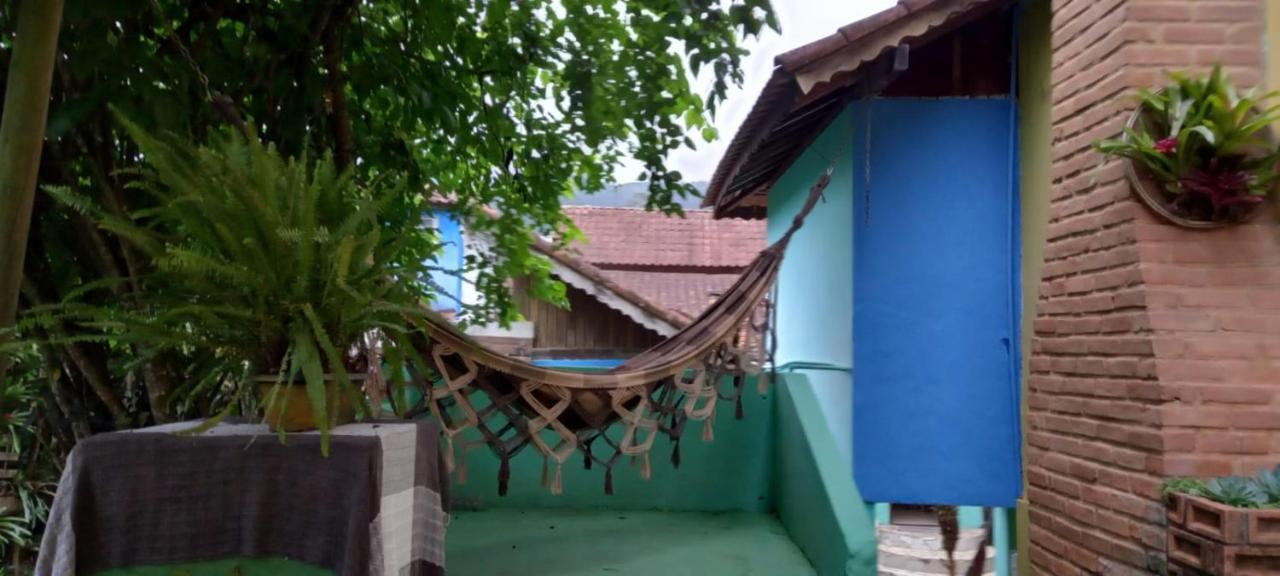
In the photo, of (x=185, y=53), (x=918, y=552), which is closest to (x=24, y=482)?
(x=185, y=53)

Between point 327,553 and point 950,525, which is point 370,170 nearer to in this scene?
point 327,553

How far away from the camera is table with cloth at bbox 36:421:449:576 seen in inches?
51.1

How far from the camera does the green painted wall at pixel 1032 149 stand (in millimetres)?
2738

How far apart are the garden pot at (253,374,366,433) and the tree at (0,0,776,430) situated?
4.2 inches

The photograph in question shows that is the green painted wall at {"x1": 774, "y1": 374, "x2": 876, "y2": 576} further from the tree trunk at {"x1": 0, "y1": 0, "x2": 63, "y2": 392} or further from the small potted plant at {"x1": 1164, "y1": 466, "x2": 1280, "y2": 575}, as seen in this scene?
the tree trunk at {"x1": 0, "y1": 0, "x2": 63, "y2": 392}

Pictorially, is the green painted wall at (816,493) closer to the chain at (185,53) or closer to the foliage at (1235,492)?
the foliage at (1235,492)

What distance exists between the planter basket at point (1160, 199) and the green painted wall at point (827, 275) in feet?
3.85

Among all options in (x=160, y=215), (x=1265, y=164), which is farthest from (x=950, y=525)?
(x=160, y=215)

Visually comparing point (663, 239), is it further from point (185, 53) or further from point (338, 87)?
point (185, 53)

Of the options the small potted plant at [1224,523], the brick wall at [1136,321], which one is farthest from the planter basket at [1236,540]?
the brick wall at [1136,321]

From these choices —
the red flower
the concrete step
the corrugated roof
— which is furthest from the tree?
the concrete step

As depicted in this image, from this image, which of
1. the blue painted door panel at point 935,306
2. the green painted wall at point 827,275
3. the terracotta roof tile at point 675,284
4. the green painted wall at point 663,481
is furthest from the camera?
the terracotta roof tile at point 675,284

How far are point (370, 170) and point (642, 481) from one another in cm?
177

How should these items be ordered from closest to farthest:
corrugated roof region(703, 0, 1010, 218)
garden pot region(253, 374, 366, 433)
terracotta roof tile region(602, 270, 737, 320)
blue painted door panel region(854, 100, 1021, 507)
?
garden pot region(253, 374, 366, 433) → corrugated roof region(703, 0, 1010, 218) → blue painted door panel region(854, 100, 1021, 507) → terracotta roof tile region(602, 270, 737, 320)
